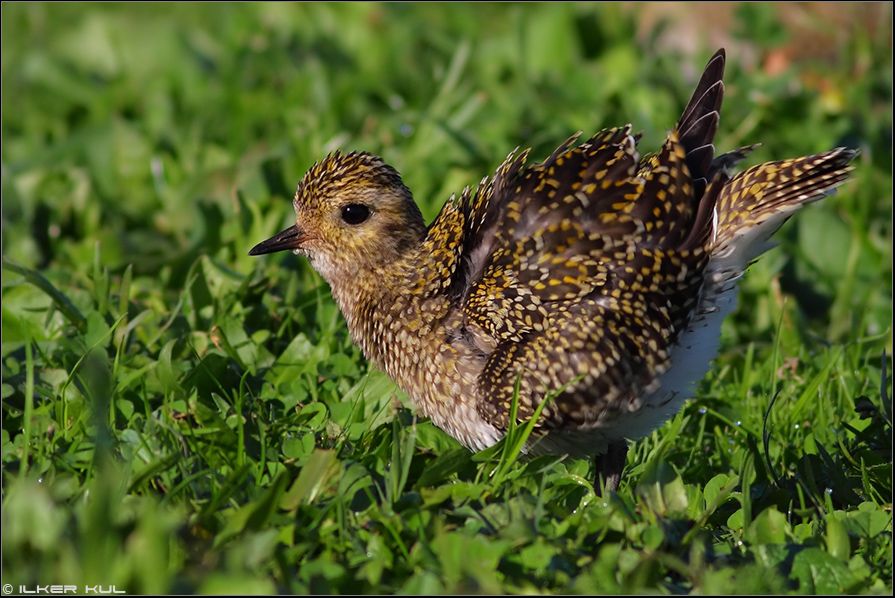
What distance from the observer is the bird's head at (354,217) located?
5.64 m

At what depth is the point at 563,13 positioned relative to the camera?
10.6m

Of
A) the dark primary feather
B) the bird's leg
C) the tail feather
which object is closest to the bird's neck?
Result: the dark primary feather

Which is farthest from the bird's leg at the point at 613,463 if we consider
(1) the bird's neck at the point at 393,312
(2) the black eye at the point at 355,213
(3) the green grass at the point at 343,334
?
(2) the black eye at the point at 355,213

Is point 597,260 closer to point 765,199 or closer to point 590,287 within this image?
point 590,287

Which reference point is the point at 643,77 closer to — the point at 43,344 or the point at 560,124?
the point at 560,124

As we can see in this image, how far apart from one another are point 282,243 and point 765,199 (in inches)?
84.2

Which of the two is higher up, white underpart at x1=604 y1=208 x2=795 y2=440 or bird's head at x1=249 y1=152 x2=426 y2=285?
bird's head at x1=249 y1=152 x2=426 y2=285

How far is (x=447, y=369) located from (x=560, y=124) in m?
4.31

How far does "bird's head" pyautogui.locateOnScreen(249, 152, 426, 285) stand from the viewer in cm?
564

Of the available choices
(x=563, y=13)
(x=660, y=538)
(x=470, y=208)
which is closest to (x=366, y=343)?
(x=470, y=208)

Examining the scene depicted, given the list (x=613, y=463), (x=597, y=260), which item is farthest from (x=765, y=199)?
(x=613, y=463)

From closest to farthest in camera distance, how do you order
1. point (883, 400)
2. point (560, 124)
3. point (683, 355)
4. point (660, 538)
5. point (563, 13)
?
point (660, 538) < point (683, 355) < point (883, 400) < point (560, 124) < point (563, 13)

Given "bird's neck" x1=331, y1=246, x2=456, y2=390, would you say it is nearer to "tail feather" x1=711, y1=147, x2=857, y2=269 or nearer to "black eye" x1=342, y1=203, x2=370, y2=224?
"black eye" x1=342, y1=203, x2=370, y2=224

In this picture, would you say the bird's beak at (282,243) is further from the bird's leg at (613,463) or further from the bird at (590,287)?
the bird's leg at (613,463)
